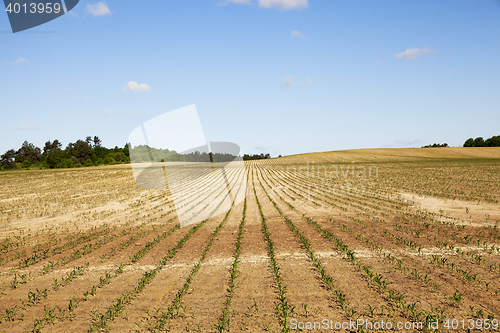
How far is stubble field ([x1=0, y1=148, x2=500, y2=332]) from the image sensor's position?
562 centimetres

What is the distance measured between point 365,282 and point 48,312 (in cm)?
710

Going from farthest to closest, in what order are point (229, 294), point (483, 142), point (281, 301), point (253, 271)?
1. point (483, 142)
2. point (253, 271)
3. point (229, 294)
4. point (281, 301)

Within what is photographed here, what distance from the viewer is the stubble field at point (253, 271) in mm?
5617

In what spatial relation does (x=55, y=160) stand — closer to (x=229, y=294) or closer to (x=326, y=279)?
(x=229, y=294)

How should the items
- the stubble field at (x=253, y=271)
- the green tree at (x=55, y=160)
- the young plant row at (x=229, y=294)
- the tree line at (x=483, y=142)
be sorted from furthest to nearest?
the tree line at (x=483, y=142) → the green tree at (x=55, y=160) → the stubble field at (x=253, y=271) → the young plant row at (x=229, y=294)

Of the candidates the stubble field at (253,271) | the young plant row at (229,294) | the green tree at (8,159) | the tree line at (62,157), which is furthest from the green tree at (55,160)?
the young plant row at (229,294)

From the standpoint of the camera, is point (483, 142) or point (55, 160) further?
point (483, 142)

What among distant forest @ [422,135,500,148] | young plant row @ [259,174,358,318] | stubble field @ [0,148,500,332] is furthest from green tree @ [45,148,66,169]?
distant forest @ [422,135,500,148]

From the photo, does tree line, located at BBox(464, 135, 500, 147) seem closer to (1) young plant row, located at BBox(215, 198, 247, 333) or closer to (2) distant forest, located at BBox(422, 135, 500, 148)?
(2) distant forest, located at BBox(422, 135, 500, 148)

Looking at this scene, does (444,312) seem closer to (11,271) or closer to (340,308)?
(340,308)

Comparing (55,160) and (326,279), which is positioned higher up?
(55,160)

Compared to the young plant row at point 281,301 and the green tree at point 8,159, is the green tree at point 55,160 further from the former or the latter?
the young plant row at point 281,301

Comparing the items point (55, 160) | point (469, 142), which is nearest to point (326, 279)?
point (55, 160)

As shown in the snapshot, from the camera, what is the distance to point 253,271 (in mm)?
7805
